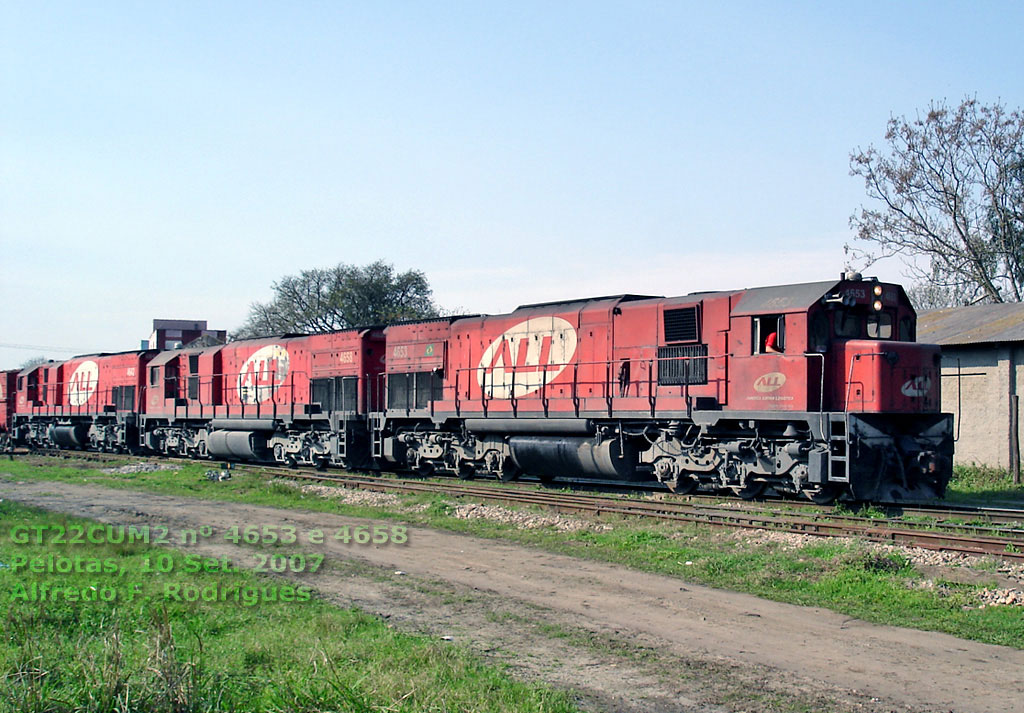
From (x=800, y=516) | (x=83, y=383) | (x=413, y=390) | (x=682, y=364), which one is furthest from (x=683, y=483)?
(x=83, y=383)

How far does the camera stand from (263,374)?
27531mm

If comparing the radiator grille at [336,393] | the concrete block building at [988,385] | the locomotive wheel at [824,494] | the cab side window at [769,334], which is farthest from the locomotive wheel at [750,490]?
the radiator grille at [336,393]

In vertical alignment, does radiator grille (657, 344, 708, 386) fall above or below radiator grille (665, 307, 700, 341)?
below

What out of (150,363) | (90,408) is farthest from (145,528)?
(90,408)

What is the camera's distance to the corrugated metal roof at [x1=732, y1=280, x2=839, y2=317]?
567 inches

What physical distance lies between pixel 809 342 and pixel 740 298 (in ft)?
5.33

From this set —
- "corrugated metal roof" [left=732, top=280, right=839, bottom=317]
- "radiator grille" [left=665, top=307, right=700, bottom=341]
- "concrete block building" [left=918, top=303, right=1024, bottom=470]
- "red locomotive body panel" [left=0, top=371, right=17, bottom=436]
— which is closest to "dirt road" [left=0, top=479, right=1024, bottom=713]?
"corrugated metal roof" [left=732, top=280, right=839, bottom=317]

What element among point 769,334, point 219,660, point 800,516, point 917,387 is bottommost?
point 219,660

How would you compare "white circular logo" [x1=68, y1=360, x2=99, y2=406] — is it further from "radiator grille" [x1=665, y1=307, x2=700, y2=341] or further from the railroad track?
"radiator grille" [x1=665, y1=307, x2=700, y2=341]

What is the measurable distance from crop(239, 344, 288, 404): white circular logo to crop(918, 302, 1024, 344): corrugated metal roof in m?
17.6

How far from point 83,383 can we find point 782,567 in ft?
110

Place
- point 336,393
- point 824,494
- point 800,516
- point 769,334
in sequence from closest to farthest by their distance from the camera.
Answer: point 800,516 → point 824,494 → point 769,334 → point 336,393

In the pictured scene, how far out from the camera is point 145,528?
13.7 m

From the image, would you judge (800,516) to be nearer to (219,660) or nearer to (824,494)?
(824,494)
